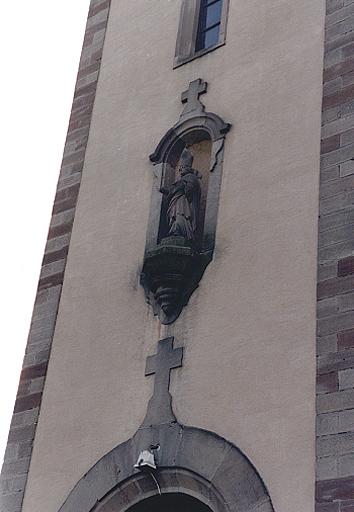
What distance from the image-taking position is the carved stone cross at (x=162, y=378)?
9.88 meters

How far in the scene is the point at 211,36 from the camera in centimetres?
1263

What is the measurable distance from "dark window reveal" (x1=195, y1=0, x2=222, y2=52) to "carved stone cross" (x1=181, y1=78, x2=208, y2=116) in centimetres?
70

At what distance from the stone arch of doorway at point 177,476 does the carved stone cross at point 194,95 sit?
367cm

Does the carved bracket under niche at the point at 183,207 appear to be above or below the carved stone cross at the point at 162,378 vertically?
above

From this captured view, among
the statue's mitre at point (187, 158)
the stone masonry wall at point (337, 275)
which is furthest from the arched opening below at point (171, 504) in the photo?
the statue's mitre at point (187, 158)

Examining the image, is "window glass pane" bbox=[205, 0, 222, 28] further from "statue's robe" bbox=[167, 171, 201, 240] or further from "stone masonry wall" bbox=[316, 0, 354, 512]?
"statue's robe" bbox=[167, 171, 201, 240]

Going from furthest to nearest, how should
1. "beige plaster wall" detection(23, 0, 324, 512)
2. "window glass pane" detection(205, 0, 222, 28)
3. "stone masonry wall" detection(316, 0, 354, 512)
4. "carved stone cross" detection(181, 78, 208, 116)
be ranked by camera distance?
1. "window glass pane" detection(205, 0, 222, 28)
2. "carved stone cross" detection(181, 78, 208, 116)
3. "beige plaster wall" detection(23, 0, 324, 512)
4. "stone masonry wall" detection(316, 0, 354, 512)

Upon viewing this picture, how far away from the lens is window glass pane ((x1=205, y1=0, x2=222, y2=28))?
12.8 meters

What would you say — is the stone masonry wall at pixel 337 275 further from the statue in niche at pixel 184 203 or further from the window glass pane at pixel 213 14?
the window glass pane at pixel 213 14

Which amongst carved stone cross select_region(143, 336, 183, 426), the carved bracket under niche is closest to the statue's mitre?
the carved bracket under niche

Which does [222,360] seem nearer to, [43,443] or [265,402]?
[265,402]

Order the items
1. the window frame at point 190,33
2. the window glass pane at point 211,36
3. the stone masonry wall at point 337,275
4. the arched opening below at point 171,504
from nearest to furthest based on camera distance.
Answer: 1. the stone masonry wall at point 337,275
2. the arched opening below at point 171,504
3. the window frame at point 190,33
4. the window glass pane at point 211,36

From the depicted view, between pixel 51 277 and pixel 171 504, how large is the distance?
10.3ft

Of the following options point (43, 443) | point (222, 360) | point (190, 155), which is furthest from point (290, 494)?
point (190, 155)
